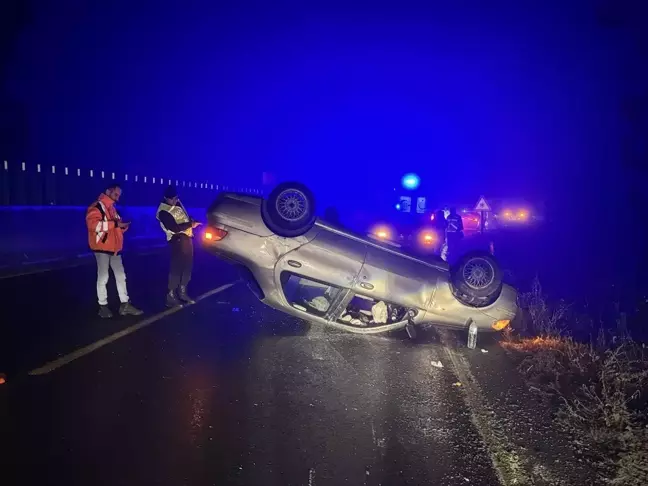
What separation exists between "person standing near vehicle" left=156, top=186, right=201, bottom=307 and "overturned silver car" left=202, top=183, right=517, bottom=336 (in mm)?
1742

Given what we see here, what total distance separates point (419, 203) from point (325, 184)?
69878 mm

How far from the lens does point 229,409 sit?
12.2ft

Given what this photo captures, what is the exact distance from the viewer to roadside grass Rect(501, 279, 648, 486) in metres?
3.09

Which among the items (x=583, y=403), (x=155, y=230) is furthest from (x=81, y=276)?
(x=155, y=230)

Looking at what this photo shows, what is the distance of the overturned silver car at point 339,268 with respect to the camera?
17.8 ft

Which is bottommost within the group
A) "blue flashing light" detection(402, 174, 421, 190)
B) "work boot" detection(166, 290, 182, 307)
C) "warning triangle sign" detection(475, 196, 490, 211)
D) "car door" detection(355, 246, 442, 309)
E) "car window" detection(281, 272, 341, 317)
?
"work boot" detection(166, 290, 182, 307)

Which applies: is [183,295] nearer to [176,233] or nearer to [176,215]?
[176,233]

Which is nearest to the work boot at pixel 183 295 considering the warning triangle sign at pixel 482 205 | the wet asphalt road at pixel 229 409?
the wet asphalt road at pixel 229 409

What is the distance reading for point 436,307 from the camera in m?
5.59

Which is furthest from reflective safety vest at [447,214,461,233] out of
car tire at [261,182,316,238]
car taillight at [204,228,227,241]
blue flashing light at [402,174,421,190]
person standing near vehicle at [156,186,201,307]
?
car taillight at [204,228,227,241]

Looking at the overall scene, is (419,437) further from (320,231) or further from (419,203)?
(419,203)

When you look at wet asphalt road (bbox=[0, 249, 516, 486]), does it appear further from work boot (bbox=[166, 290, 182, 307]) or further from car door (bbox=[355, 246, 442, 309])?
work boot (bbox=[166, 290, 182, 307])

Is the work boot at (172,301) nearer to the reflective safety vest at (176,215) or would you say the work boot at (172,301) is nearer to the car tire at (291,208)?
the reflective safety vest at (176,215)

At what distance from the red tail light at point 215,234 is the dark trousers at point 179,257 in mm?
1815
